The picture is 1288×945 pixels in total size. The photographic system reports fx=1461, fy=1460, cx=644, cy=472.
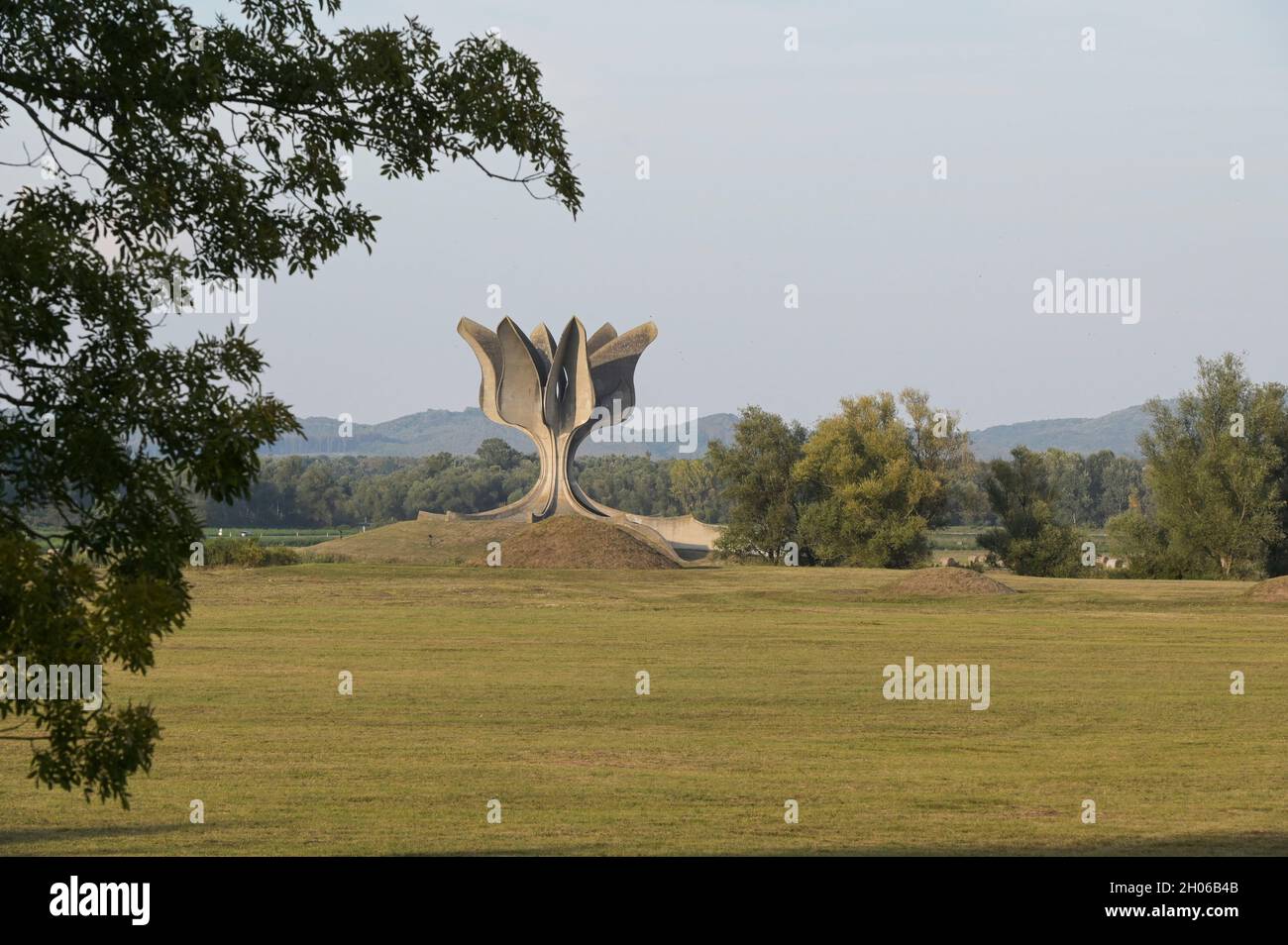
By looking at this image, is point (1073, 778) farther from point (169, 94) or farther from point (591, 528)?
point (591, 528)

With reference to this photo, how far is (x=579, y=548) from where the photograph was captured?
149 ft

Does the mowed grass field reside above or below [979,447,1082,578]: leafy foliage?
below

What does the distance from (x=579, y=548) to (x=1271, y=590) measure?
782 inches

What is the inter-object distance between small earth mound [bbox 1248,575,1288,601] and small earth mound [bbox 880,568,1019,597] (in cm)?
593

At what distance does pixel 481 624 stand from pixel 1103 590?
61.7 feet

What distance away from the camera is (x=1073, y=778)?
13602 millimetres

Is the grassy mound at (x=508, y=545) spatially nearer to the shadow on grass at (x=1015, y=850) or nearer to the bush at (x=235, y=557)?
the bush at (x=235, y=557)

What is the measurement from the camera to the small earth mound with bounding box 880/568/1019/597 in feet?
123

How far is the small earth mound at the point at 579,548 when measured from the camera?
45.1 m

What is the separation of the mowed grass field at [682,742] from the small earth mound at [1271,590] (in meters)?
6.08

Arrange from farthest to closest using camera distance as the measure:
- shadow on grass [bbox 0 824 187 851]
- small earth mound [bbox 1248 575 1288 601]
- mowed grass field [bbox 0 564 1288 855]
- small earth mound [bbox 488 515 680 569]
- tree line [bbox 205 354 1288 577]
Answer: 1. tree line [bbox 205 354 1288 577]
2. small earth mound [bbox 488 515 680 569]
3. small earth mound [bbox 1248 575 1288 601]
4. mowed grass field [bbox 0 564 1288 855]
5. shadow on grass [bbox 0 824 187 851]

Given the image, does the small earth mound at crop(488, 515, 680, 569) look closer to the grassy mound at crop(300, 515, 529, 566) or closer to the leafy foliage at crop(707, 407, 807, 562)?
the grassy mound at crop(300, 515, 529, 566)

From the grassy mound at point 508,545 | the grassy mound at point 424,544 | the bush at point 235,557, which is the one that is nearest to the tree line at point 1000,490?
the grassy mound at point 508,545

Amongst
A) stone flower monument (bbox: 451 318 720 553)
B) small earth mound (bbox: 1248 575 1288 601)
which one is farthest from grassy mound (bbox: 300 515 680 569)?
small earth mound (bbox: 1248 575 1288 601)
